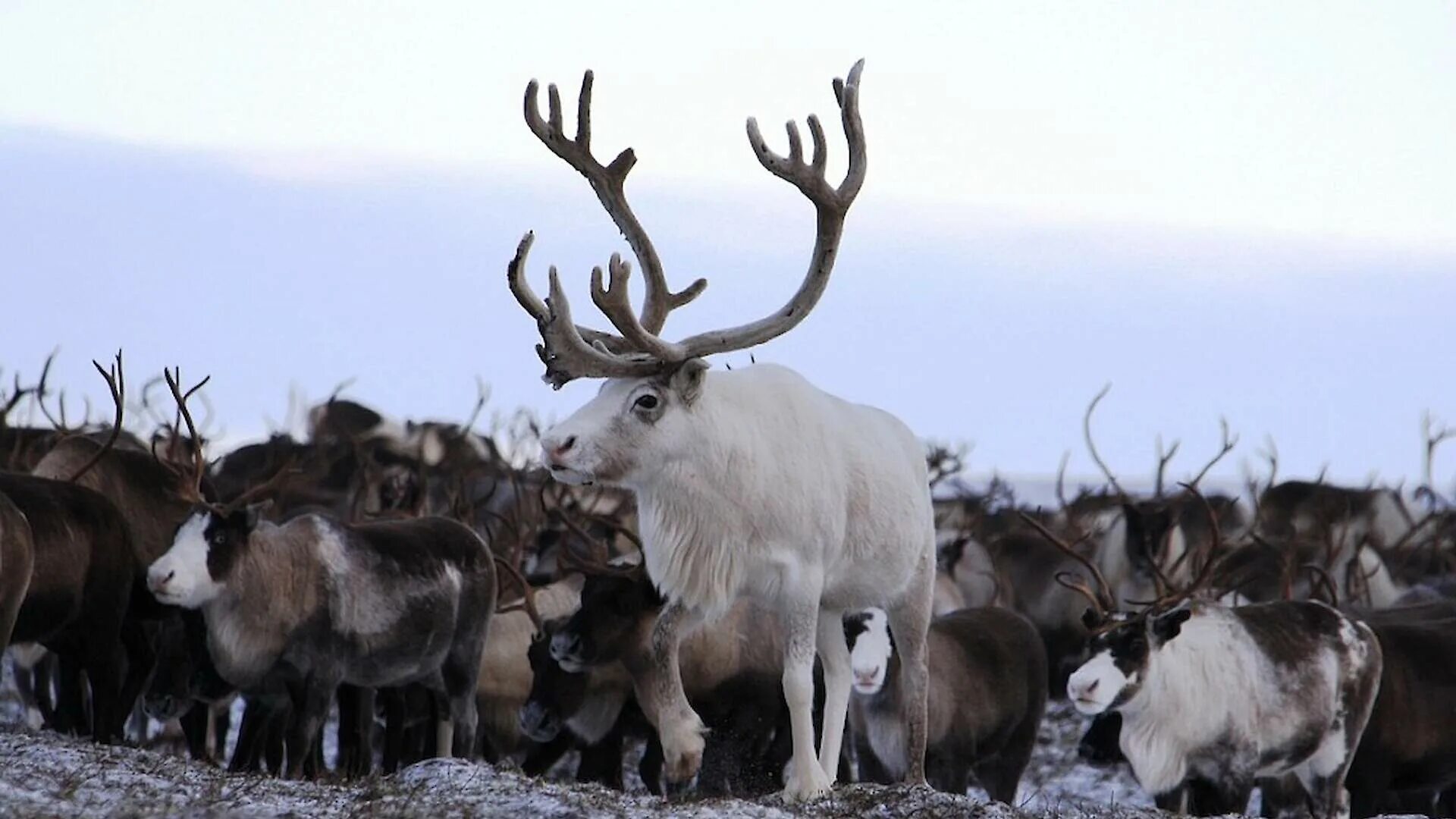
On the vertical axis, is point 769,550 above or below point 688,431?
below

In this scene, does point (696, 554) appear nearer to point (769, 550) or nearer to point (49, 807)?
point (769, 550)

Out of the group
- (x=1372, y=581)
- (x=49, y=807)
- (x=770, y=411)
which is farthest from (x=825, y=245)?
(x=1372, y=581)

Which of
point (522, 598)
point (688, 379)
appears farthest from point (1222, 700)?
point (522, 598)

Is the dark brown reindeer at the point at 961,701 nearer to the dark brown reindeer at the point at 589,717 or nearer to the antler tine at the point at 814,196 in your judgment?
the dark brown reindeer at the point at 589,717

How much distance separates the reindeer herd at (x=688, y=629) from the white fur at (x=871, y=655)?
1 centimetres

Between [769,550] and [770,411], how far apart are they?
1.58 feet

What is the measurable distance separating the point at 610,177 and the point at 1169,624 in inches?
120

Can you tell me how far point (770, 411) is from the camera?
20.4 feet

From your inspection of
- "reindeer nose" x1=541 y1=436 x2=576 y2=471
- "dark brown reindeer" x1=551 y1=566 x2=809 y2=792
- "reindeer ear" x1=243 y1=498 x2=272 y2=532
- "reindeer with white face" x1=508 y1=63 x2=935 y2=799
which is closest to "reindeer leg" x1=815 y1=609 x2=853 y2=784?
"reindeer with white face" x1=508 y1=63 x2=935 y2=799

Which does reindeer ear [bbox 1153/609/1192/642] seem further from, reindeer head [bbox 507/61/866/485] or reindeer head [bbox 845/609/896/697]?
reindeer head [bbox 507/61/866/485]

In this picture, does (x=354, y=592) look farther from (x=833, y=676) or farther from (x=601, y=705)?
(x=833, y=676)

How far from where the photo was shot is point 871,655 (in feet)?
27.8

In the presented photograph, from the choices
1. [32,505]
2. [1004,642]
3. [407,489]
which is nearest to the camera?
[32,505]

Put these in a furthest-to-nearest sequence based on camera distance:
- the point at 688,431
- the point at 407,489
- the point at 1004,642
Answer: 1. the point at 407,489
2. the point at 1004,642
3. the point at 688,431
